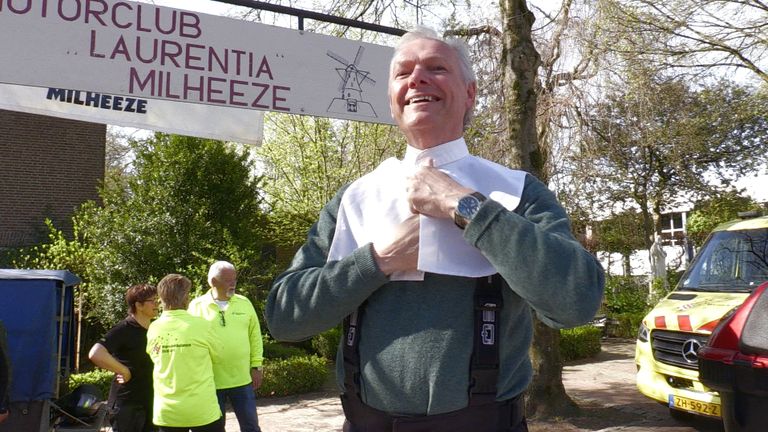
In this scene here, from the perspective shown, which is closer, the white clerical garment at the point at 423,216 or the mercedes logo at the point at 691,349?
the white clerical garment at the point at 423,216

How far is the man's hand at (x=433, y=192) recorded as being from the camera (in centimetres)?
161

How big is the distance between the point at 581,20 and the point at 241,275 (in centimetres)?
760

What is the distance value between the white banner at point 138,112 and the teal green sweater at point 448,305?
2.44m

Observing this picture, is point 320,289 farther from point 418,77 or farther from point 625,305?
point 625,305

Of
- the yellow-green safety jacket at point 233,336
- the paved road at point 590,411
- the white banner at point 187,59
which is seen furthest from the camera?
the paved road at point 590,411

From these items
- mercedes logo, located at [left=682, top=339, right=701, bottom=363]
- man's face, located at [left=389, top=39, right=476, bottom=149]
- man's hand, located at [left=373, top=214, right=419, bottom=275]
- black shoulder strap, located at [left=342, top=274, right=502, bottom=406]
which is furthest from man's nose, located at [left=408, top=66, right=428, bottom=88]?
mercedes logo, located at [left=682, top=339, right=701, bottom=363]

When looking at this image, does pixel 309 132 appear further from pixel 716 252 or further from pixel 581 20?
pixel 716 252

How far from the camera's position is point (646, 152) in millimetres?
26031

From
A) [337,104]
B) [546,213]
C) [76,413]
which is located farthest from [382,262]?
[76,413]

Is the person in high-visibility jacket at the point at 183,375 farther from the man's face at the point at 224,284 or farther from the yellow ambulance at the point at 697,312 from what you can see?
the yellow ambulance at the point at 697,312

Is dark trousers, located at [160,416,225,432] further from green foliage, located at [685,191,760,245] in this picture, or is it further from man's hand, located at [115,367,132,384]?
green foliage, located at [685,191,760,245]

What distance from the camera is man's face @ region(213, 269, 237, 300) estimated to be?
5996 millimetres

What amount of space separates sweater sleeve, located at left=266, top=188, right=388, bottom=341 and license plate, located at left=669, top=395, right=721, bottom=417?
5751 millimetres

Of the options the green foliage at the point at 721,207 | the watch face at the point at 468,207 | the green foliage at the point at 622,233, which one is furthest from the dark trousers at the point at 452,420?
the green foliage at the point at 622,233
